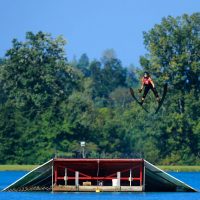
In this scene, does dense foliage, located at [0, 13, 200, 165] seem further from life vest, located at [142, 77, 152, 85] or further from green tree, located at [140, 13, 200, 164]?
life vest, located at [142, 77, 152, 85]

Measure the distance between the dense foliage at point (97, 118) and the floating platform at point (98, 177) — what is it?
36.1 meters

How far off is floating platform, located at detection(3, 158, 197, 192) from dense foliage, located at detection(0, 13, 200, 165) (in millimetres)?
36068

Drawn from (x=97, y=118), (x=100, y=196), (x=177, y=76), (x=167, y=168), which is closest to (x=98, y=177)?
(x=100, y=196)

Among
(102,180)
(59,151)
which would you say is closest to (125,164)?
(102,180)

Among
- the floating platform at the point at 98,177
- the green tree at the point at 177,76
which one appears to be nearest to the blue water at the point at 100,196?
the floating platform at the point at 98,177

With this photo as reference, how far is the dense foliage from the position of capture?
107 m

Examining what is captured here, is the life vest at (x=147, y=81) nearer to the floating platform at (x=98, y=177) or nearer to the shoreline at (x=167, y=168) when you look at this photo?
the floating platform at (x=98, y=177)

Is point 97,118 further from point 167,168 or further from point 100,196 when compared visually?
point 100,196

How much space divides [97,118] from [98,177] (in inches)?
2305

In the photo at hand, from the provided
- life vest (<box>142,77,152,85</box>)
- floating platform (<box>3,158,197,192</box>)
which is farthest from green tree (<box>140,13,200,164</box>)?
life vest (<box>142,77,152,85</box>)

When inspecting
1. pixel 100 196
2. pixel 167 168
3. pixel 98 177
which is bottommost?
pixel 100 196

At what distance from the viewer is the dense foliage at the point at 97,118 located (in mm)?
106625

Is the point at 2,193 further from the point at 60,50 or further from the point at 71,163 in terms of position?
the point at 60,50

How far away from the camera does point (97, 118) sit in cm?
12094
